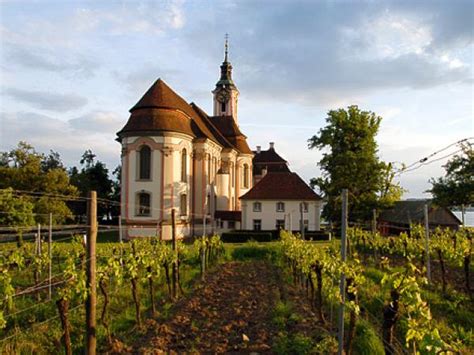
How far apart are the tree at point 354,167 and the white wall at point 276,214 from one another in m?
1.07

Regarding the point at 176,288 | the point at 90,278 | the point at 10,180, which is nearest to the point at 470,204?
the point at 176,288

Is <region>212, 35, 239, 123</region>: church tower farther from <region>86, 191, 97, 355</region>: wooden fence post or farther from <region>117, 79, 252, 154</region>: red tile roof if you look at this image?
<region>86, 191, 97, 355</region>: wooden fence post

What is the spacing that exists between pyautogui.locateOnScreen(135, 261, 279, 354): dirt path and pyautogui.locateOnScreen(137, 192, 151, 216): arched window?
17.9 metres

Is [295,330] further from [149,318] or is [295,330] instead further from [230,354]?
[149,318]

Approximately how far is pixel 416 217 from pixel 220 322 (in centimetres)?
3086

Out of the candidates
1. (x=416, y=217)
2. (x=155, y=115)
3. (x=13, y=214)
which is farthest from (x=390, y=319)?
(x=416, y=217)

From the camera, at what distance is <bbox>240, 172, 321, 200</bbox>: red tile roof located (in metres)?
34.5

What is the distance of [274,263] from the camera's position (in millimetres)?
18859

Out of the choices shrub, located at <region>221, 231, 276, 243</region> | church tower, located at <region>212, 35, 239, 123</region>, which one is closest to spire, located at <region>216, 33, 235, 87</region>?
church tower, located at <region>212, 35, 239, 123</region>

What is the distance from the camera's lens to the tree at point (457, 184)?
1149 inches

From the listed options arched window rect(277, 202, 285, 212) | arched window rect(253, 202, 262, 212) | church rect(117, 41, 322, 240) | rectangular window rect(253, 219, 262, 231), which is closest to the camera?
church rect(117, 41, 322, 240)

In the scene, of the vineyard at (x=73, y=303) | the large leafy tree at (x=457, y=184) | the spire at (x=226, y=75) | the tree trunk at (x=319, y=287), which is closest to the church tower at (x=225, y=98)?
the spire at (x=226, y=75)

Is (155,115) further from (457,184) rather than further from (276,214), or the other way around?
(457,184)

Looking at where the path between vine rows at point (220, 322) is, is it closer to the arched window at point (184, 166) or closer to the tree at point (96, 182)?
the arched window at point (184, 166)
